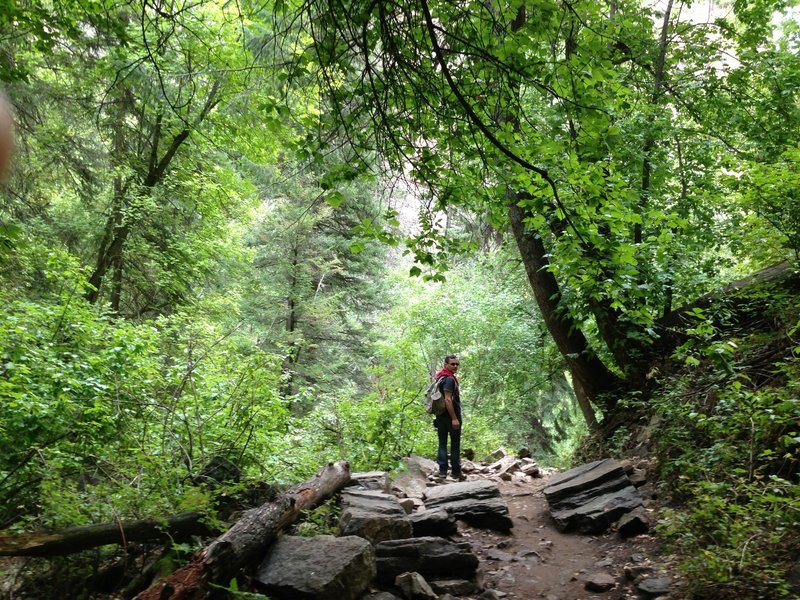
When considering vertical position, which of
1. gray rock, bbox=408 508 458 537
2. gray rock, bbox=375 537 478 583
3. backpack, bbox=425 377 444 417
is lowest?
gray rock, bbox=375 537 478 583

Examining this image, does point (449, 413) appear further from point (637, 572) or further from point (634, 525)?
point (637, 572)

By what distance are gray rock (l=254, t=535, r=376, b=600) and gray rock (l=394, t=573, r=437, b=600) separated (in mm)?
267

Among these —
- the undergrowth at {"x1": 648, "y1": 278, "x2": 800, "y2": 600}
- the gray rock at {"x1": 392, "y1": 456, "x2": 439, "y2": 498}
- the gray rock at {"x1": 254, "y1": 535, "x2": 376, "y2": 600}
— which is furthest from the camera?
the gray rock at {"x1": 392, "y1": 456, "x2": 439, "y2": 498}

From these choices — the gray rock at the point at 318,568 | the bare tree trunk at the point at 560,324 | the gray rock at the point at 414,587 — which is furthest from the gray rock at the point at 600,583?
the bare tree trunk at the point at 560,324

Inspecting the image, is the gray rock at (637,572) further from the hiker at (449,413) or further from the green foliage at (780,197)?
the green foliage at (780,197)

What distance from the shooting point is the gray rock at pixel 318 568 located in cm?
421

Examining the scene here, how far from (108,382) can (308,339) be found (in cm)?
1315

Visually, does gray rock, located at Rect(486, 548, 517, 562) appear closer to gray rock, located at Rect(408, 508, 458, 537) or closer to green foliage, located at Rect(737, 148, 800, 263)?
gray rock, located at Rect(408, 508, 458, 537)

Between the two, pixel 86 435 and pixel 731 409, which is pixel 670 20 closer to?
pixel 731 409

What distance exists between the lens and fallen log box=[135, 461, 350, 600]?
3865mm

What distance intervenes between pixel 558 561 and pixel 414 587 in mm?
1960

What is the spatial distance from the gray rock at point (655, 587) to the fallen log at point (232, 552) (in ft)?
10.3

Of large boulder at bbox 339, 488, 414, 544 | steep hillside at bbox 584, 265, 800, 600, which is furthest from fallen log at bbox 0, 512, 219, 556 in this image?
steep hillside at bbox 584, 265, 800, 600

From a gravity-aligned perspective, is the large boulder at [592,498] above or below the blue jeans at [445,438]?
below
